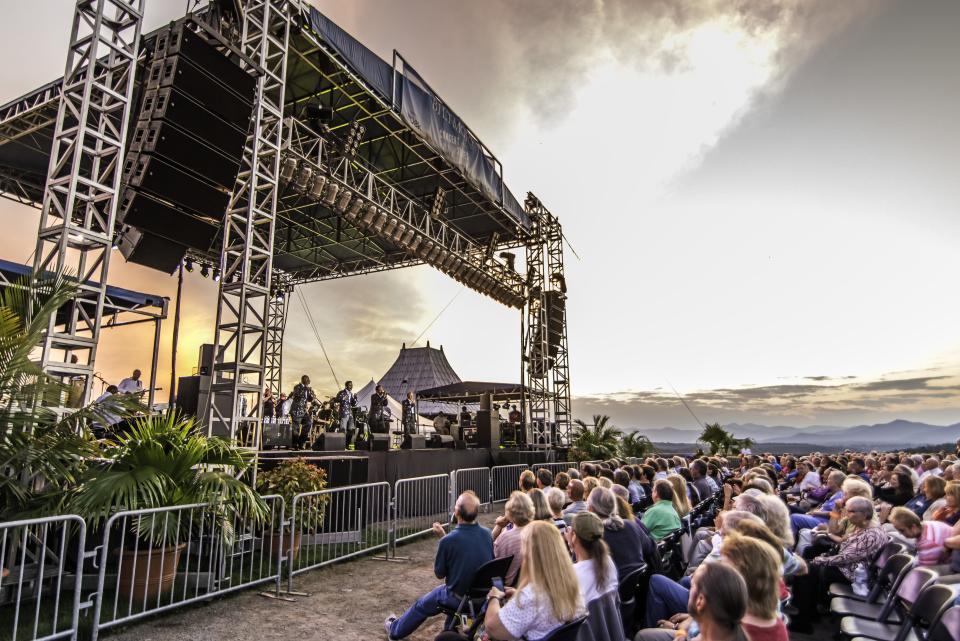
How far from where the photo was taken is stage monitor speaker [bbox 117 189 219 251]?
253 inches

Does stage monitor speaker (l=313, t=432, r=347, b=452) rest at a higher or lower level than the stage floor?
higher

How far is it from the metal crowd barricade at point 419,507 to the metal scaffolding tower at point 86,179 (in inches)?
182

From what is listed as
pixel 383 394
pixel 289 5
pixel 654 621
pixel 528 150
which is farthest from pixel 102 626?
pixel 528 150

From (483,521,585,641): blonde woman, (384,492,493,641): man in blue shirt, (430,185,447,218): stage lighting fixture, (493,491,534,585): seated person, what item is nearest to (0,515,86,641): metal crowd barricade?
(384,492,493,641): man in blue shirt

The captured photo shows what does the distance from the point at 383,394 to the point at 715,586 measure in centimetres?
1232

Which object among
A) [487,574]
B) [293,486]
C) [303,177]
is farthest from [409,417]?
[487,574]

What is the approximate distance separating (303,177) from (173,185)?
4.50m

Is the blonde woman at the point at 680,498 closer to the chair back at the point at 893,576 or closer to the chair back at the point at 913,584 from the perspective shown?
the chair back at the point at 893,576

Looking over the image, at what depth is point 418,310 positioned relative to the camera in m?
26.4

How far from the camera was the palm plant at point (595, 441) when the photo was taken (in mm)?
18031

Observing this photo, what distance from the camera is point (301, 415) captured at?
12.0 metres

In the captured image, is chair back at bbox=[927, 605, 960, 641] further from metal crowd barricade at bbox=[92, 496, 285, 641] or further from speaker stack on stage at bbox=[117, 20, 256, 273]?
speaker stack on stage at bbox=[117, 20, 256, 273]

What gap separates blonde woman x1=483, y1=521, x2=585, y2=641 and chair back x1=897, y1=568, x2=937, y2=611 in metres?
2.12

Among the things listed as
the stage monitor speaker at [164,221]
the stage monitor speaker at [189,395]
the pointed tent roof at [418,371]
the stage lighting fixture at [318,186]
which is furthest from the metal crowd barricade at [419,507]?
the pointed tent roof at [418,371]
